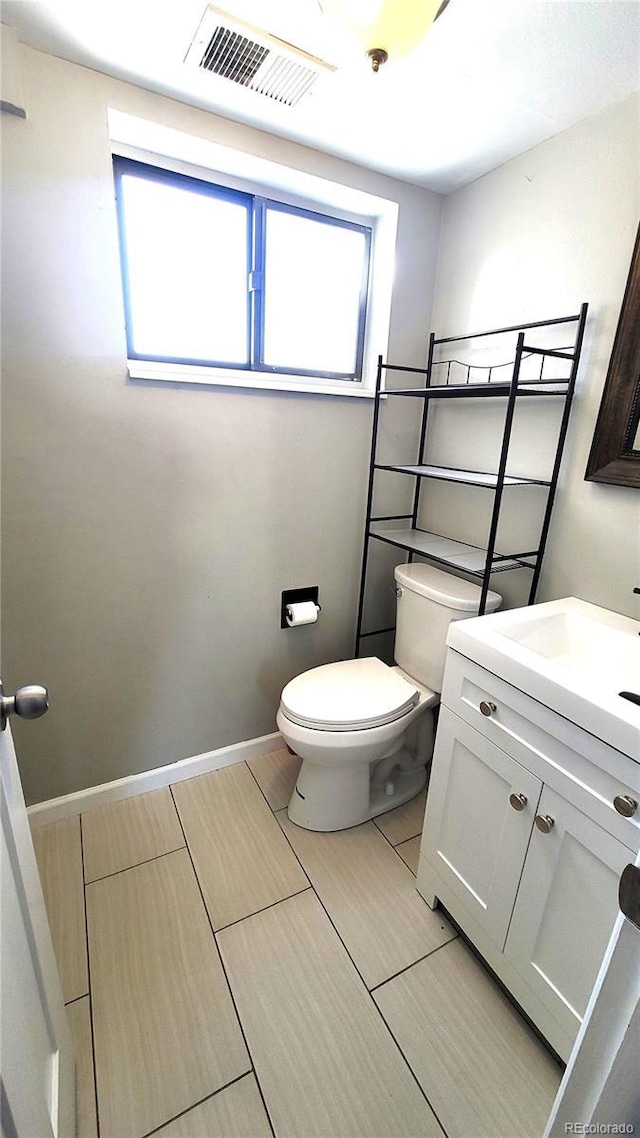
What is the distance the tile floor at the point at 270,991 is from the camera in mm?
955

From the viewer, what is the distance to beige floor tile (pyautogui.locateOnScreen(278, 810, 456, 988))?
1236 mm

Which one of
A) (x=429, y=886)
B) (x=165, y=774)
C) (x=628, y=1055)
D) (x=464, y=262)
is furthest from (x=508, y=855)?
(x=464, y=262)

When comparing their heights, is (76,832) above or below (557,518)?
below

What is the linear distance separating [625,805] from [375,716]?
0.74 m

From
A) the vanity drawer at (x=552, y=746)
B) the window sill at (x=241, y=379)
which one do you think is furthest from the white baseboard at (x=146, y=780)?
the window sill at (x=241, y=379)

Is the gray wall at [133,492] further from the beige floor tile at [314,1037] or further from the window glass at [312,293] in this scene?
the beige floor tile at [314,1037]

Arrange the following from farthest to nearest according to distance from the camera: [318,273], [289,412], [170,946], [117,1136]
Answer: [318,273] → [289,412] → [170,946] → [117,1136]

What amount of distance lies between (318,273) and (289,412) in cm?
58

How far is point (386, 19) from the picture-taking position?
67cm

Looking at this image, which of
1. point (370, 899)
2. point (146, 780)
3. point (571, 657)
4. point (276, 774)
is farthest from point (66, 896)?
point (571, 657)

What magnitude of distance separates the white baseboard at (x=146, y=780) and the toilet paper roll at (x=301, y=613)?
53 centimetres

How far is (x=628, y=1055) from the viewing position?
0.47 metres

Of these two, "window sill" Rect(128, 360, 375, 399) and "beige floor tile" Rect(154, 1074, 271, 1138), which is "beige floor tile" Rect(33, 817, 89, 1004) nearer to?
"beige floor tile" Rect(154, 1074, 271, 1138)

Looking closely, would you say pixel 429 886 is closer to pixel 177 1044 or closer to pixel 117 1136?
pixel 177 1044
